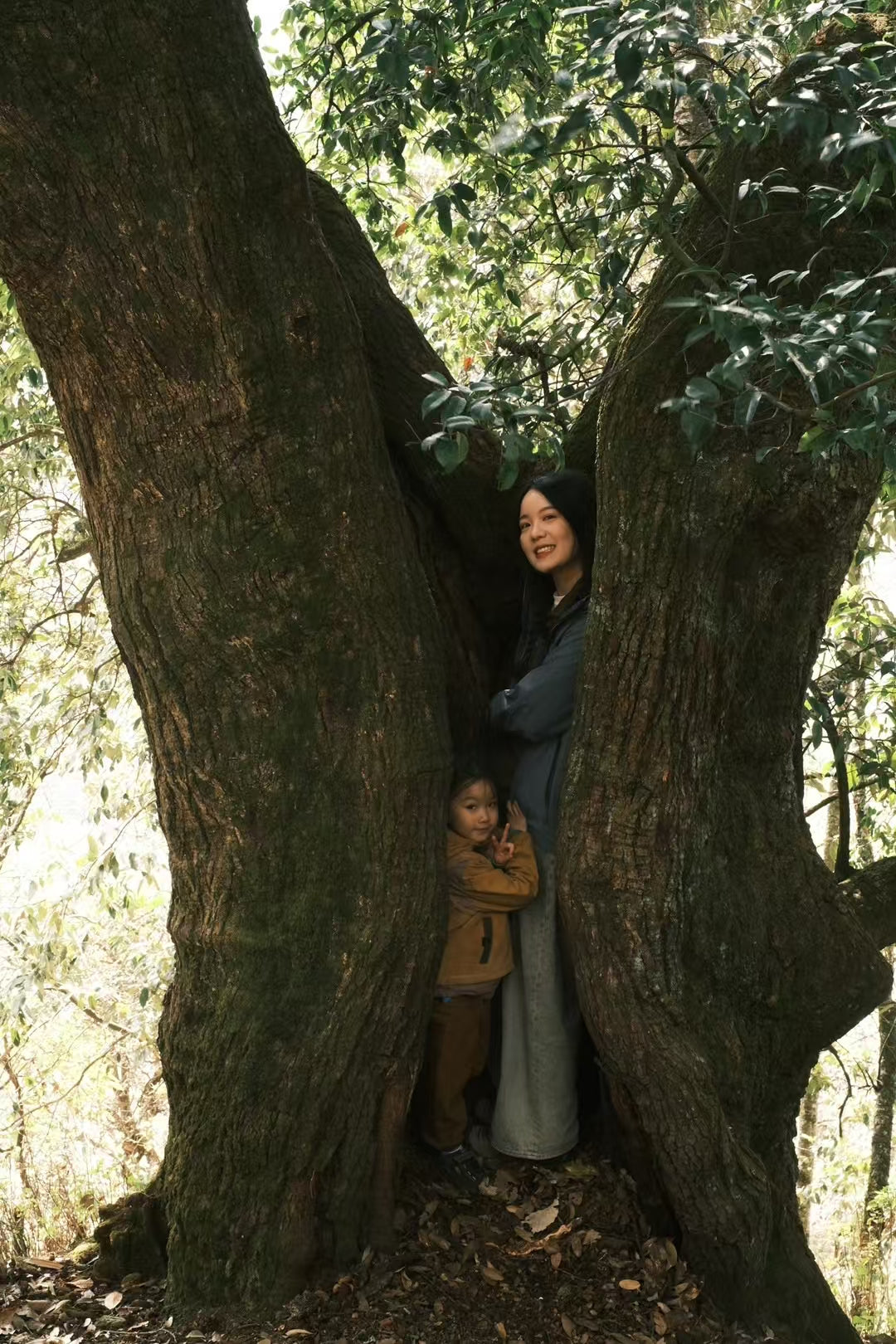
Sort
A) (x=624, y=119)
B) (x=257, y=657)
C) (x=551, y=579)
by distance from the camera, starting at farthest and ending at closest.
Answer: (x=551, y=579) → (x=257, y=657) → (x=624, y=119)

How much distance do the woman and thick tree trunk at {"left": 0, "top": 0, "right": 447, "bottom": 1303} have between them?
430 mm

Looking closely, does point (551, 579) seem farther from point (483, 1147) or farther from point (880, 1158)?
point (880, 1158)

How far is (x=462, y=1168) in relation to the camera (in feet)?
13.1

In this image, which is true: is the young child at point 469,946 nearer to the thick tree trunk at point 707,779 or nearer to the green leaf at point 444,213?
the thick tree trunk at point 707,779

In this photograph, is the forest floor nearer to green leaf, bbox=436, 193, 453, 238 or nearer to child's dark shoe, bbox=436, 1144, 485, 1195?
child's dark shoe, bbox=436, 1144, 485, 1195

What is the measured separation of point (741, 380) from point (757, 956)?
2076mm

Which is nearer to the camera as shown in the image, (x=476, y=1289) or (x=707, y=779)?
(x=476, y=1289)

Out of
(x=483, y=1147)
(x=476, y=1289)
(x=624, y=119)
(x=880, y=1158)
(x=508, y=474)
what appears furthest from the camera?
(x=880, y=1158)

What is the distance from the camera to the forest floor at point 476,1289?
11.2 feet

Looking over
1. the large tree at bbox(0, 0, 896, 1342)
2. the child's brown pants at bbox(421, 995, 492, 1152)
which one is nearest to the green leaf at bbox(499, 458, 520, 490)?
the large tree at bbox(0, 0, 896, 1342)

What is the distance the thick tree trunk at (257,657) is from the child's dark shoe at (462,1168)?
15.1 inches

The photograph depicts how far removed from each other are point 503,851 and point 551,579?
0.93 metres

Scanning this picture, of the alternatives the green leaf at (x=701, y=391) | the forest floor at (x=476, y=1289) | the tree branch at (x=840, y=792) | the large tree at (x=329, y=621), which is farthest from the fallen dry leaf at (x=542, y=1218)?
the green leaf at (x=701, y=391)

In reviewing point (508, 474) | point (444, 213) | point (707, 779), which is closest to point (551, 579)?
point (707, 779)
